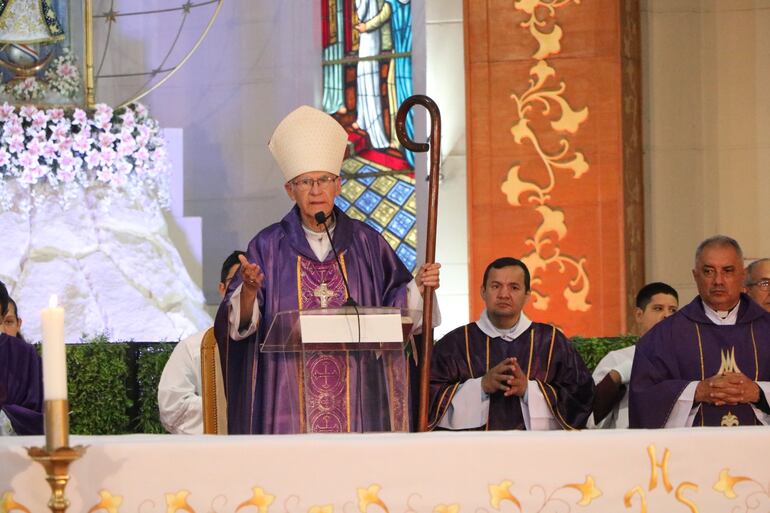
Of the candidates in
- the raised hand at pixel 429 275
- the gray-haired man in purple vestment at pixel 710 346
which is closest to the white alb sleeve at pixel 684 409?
the gray-haired man in purple vestment at pixel 710 346

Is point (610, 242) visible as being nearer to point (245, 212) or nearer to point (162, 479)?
point (245, 212)

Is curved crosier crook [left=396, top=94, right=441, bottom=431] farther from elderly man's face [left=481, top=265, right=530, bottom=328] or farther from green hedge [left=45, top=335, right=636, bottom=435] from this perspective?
green hedge [left=45, top=335, right=636, bottom=435]

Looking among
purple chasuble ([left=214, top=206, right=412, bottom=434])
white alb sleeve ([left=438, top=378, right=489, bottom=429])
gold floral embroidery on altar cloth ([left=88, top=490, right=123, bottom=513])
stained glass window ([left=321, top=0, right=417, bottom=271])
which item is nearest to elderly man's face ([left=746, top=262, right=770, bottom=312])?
white alb sleeve ([left=438, top=378, right=489, bottom=429])

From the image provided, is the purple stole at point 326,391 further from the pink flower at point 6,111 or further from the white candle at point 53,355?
the pink flower at point 6,111

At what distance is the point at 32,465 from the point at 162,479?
31 centimetres

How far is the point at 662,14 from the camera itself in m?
9.38

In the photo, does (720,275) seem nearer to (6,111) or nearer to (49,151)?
(49,151)

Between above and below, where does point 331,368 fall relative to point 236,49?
below

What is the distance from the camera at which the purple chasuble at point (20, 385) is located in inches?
253

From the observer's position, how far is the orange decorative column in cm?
859

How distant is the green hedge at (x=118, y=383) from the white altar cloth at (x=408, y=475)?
417 cm

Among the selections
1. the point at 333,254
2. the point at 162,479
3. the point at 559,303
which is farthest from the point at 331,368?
the point at 559,303

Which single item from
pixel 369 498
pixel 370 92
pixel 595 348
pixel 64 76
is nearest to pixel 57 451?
pixel 369 498

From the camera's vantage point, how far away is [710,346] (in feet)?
18.6
